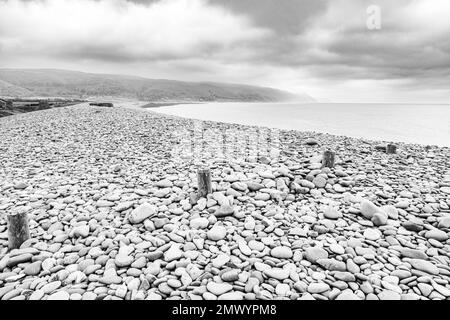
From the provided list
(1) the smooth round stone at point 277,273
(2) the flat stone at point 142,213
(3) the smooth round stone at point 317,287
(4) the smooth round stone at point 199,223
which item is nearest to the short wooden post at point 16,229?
(2) the flat stone at point 142,213

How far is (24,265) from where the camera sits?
162 inches

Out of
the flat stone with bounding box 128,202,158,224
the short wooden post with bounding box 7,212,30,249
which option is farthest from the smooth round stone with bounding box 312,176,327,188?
the short wooden post with bounding box 7,212,30,249

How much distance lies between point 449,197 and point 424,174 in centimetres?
185

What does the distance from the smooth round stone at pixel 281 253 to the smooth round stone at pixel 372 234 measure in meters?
1.51

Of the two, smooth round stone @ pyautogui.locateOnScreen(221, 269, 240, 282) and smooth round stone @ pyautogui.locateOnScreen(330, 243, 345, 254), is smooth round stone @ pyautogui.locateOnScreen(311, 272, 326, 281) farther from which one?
smooth round stone @ pyautogui.locateOnScreen(221, 269, 240, 282)

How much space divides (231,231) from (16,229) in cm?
359

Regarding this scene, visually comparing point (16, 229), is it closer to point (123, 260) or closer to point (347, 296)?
point (123, 260)

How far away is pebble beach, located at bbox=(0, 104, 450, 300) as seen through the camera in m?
3.61

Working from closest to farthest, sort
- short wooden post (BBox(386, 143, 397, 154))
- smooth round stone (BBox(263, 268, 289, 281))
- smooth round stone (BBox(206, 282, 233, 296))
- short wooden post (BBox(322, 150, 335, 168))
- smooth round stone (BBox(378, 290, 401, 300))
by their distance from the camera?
smooth round stone (BBox(378, 290, 401, 300)), smooth round stone (BBox(206, 282, 233, 296)), smooth round stone (BBox(263, 268, 289, 281)), short wooden post (BBox(322, 150, 335, 168)), short wooden post (BBox(386, 143, 397, 154))

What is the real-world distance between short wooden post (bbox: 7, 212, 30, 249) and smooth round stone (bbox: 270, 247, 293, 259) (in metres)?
4.14

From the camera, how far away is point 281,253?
423 cm

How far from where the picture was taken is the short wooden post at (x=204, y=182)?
599 centimetres
